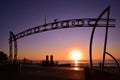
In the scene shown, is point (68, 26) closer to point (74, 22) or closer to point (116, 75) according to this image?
point (74, 22)

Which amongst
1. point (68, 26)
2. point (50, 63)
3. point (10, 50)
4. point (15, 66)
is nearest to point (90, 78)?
point (15, 66)

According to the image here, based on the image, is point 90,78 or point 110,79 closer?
point 110,79

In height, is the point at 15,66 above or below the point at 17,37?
below

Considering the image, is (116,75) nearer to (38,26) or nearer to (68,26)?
(68,26)

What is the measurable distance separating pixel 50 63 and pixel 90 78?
136 ft

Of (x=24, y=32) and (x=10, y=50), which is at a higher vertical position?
(x=24, y=32)

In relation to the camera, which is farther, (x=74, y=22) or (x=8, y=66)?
(x=74, y=22)

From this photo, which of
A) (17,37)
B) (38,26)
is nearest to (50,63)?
(17,37)

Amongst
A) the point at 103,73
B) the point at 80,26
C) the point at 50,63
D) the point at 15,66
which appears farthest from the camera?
the point at 50,63

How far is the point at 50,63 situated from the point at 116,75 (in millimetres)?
45878

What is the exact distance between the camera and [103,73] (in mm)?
15984

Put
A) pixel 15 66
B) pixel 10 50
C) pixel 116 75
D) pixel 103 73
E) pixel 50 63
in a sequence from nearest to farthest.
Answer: pixel 116 75, pixel 103 73, pixel 15 66, pixel 10 50, pixel 50 63

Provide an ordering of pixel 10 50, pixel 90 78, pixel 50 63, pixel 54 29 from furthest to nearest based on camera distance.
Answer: pixel 50 63, pixel 10 50, pixel 54 29, pixel 90 78

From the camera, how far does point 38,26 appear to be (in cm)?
4406
